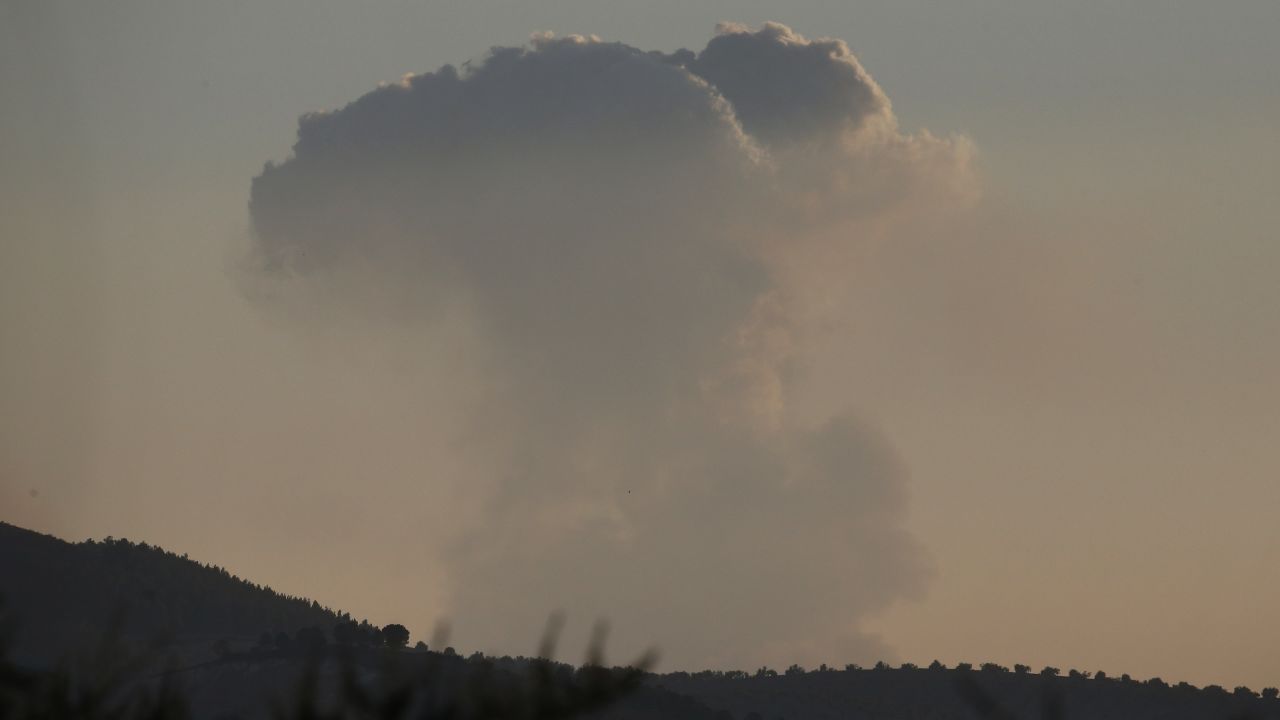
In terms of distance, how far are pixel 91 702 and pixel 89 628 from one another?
385 ft

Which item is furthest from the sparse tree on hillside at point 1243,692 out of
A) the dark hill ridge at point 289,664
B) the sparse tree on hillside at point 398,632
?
the sparse tree on hillside at point 398,632

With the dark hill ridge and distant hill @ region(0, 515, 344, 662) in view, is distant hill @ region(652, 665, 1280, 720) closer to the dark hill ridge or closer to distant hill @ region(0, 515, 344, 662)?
the dark hill ridge

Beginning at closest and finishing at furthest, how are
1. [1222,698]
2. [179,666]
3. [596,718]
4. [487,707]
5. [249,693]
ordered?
[487,707], [596,718], [249,693], [179,666], [1222,698]

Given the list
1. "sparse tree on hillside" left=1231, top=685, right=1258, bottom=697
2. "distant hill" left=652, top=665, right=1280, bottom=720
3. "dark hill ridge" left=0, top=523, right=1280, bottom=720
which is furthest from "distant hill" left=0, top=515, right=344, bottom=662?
"sparse tree on hillside" left=1231, top=685, right=1258, bottom=697

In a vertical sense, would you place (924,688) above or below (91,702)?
above

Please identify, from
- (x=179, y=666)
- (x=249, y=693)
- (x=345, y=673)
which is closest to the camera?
(x=345, y=673)

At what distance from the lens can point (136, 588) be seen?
508 ft

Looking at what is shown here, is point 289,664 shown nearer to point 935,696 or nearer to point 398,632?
point 398,632

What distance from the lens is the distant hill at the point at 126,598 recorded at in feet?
454

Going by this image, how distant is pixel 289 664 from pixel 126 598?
29.5 metres

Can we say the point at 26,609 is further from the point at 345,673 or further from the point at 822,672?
the point at 345,673

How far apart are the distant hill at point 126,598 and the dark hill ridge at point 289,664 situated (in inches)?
5.7

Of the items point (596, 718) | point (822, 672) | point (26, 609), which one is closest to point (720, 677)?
point (822, 672)

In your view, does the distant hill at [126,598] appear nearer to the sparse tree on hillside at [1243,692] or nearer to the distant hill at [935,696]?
the distant hill at [935,696]
